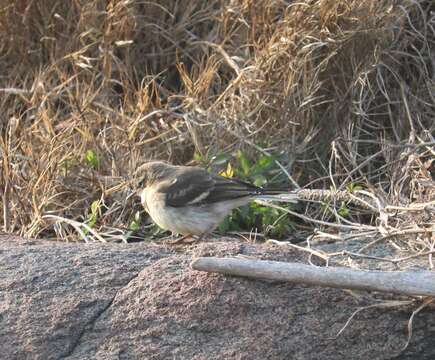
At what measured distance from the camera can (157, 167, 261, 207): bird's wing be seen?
588 cm

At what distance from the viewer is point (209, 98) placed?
7.58 metres

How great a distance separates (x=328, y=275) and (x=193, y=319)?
0.66m

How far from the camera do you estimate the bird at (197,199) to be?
5879 mm

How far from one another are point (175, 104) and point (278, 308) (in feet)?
11.7

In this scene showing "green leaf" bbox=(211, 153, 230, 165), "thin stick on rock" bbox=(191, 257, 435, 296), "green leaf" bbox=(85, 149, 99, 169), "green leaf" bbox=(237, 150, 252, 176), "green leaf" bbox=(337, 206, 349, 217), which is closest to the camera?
"thin stick on rock" bbox=(191, 257, 435, 296)

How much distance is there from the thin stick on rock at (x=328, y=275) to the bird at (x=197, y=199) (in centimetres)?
127

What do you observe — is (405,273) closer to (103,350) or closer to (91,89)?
(103,350)

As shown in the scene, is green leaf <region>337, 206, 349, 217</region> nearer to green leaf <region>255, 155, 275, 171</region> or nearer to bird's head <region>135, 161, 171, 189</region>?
green leaf <region>255, 155, 275, 171</region>

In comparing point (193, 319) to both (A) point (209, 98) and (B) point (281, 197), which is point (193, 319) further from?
(A) point (209, 98)

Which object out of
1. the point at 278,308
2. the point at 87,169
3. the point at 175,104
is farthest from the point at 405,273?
the point at 175,104

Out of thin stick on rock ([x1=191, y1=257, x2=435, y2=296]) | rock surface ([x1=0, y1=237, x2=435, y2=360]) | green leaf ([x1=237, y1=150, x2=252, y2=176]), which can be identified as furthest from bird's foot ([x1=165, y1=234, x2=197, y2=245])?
thin stick on rock ([x1=191, y1=257, x2=435, y2=296])

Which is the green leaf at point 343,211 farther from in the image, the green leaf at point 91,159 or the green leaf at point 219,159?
the green leaf at point 91,159

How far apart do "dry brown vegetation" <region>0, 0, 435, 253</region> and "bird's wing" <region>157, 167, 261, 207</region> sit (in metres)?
0.54

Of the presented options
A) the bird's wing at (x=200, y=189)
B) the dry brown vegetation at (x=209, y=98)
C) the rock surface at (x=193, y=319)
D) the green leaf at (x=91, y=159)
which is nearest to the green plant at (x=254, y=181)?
the dry brown vegetation at (x=209, y=98)
